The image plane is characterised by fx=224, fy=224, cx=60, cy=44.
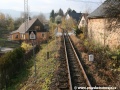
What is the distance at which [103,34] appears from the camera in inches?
872

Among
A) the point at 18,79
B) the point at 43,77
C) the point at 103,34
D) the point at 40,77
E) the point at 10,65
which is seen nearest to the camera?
the point at 43,77

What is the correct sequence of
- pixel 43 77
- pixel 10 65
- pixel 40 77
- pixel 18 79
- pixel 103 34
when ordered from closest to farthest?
pixel 43 77
pixel 40 77
pixel 18 79
pixel 10 65
pixel 103 34

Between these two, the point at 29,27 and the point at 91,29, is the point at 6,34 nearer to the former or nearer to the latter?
the point at 29,27

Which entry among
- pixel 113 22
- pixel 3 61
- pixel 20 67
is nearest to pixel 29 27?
pixel 20 67

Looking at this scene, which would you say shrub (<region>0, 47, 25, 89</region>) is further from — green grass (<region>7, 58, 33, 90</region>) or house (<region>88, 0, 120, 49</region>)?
house (<region>88, 0, 120, 49</region>)

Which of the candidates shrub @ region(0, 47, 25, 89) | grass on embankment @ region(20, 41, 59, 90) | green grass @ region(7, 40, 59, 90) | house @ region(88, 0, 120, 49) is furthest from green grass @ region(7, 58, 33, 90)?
house @ region(88, 0, 120, 49)

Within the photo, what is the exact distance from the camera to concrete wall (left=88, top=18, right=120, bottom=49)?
19312 mm

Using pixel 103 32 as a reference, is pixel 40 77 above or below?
below

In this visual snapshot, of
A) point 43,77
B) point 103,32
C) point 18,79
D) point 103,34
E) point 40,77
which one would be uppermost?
point 103,32

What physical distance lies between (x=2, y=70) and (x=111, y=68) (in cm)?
846

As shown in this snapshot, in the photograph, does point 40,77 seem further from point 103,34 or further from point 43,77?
point 103,34

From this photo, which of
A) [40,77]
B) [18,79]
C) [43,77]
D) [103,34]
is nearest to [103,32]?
[103,34]

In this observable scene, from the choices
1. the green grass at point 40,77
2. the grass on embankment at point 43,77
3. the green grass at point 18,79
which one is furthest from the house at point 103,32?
the green grass at point 18,79

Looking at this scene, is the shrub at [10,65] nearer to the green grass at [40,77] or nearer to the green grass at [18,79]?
the green grass at [18,79]
